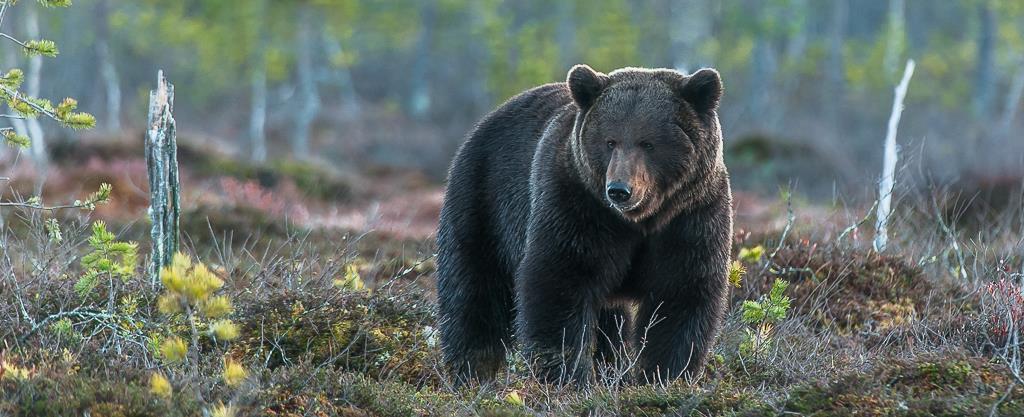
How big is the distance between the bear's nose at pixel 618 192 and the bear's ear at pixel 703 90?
77 centimetres

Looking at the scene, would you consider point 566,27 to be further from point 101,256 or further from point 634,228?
point 101,256

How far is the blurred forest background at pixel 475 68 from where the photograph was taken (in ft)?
109

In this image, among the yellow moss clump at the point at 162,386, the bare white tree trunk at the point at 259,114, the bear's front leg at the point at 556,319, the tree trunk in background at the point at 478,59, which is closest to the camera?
the yellow moss clump at the point at 162,386

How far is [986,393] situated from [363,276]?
16.1 feet

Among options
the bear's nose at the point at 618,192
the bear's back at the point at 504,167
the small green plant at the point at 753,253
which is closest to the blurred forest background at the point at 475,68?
the small green plant at the point at 753,253

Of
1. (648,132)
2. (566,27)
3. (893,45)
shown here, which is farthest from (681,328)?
(566,27)

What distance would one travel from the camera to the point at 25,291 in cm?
641

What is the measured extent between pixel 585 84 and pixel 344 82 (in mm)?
44372

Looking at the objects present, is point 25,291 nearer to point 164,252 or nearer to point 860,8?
point 164,252

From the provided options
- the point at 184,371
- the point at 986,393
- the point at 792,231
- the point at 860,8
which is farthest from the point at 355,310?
the point at 860,8

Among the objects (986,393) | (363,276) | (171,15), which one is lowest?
(171,15)

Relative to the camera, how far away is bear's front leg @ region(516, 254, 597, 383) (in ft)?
20.2

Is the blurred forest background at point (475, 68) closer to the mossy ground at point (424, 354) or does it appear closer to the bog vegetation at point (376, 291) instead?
the bog vegetation at point (376, 291)

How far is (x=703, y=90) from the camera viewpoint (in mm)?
6191
